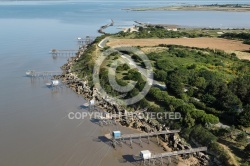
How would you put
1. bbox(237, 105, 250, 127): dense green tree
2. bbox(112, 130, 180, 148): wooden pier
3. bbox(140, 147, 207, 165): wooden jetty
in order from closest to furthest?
bbox(140, 147, 207, 165): wooden jetty → bbox(112, 130, 180, 148): wooden pier → bbox(237, 105, 250, 127): dense green tree

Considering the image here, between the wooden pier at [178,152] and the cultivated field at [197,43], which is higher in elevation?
the cultivated field at [197,43]

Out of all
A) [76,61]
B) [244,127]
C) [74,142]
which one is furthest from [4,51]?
[244,127]

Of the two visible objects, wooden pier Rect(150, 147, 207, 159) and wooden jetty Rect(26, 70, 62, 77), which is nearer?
wooden pier Rect(150, 147, 207, 159)

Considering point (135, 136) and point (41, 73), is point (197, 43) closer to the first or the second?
point (41, 73)

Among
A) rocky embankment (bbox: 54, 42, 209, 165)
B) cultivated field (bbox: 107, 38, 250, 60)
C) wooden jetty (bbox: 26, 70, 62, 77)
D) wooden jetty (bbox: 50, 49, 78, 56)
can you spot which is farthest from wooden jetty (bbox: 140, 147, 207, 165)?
wooden jetty (bbox: 50, 49, 78, 56)

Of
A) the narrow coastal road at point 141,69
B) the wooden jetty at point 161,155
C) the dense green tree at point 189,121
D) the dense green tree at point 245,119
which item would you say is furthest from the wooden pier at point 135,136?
the narrow coastal road at point 141,69

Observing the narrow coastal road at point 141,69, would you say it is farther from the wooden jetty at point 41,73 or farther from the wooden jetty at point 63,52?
the wooden jetty at point 41,73

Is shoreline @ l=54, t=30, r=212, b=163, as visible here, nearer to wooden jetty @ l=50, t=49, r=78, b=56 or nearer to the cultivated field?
wooden jetty @ l=50, t=49, r=78, b=56

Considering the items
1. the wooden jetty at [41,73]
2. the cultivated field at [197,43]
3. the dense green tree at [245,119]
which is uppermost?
the cultivated field at [197,43]

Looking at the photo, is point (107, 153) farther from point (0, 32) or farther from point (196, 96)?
point (0, 32)
